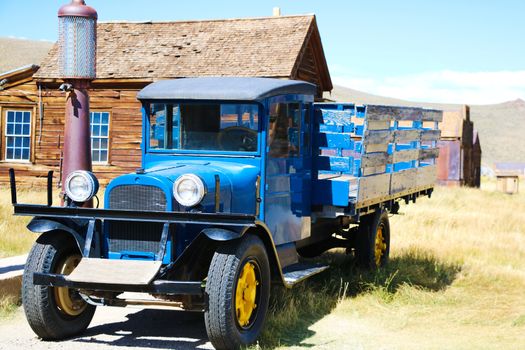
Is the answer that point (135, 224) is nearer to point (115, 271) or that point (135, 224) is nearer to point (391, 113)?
point (115, 271)

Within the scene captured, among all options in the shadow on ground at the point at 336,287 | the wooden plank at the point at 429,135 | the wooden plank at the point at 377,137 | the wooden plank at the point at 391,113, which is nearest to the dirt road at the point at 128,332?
the shadow on ground at the point at 336,287

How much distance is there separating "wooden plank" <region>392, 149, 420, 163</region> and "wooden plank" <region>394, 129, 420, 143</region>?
14cm

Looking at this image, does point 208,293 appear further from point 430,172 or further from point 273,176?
point 430,172

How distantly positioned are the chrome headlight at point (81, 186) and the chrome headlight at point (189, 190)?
802 millimetres

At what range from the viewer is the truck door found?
759 centimetres

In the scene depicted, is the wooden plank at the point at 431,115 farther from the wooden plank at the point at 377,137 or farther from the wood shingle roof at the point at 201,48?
the wood shingle roof at the point at 201,48

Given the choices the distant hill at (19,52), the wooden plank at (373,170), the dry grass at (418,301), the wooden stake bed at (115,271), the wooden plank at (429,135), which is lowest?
the dry grass at (418,301)

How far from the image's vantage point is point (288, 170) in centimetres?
797

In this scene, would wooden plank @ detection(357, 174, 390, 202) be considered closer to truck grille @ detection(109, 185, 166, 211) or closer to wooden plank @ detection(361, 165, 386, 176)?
wooden plank @ detection(361, 165, 386, 176)

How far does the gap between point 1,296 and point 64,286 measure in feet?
6.92

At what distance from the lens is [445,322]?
783 centimetres

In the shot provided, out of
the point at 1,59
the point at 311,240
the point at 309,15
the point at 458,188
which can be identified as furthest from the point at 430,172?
the point at 1,59

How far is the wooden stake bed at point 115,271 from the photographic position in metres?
6.24

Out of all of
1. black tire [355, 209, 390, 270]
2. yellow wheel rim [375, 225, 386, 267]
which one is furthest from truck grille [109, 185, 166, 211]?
yellow wheel rim [375, 225, 386, 267]
